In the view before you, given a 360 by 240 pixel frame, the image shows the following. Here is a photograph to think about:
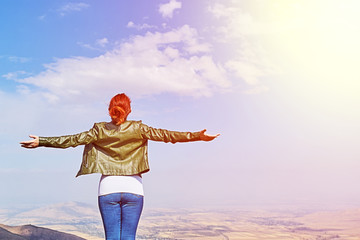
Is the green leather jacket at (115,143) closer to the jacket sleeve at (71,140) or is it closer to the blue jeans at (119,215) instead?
the jacket sleeve at (71,140)

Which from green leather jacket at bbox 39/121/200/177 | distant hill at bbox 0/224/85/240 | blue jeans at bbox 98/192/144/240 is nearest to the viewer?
blue jeans at bbox 98/192/144/240

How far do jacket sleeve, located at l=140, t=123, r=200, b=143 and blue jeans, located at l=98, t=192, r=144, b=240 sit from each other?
0.66 meters

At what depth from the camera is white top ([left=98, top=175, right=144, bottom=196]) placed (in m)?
4.94

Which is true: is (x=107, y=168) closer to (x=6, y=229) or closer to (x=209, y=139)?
(x=209, y=139)

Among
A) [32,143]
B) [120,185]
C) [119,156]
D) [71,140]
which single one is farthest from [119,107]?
[32,143]

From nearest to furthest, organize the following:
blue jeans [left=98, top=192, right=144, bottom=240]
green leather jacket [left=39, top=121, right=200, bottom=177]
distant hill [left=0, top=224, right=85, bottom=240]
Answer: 1. blue jeans [left=98, top=192, right=144, bottom=240]
2. green leather jacket [left=39, top=121, right=200, bottom=177]
3. distant hill [left=0, top=224, right=85, bottom=240]

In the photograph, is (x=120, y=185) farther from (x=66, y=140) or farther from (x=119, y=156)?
(x=66, y=140)

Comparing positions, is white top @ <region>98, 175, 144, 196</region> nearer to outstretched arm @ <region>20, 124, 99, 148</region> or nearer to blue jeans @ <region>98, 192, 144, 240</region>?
blue jeans @ <region>98, 192, 144, 240</region>

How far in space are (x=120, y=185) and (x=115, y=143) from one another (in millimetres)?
463

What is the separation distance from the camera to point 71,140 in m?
5.08

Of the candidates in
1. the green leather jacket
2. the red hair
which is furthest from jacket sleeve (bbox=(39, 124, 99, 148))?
the red hair

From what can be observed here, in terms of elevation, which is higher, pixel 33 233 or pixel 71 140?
pixel 71 140

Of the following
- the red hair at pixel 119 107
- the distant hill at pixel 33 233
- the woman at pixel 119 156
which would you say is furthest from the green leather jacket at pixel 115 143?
the distant hill at pixel 33 233

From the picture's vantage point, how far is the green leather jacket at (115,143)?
5062 mm
